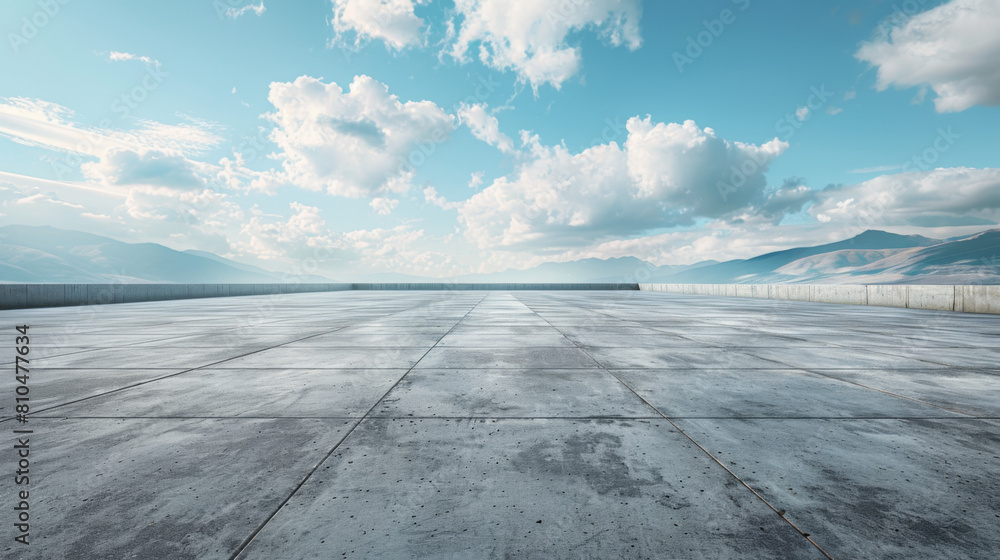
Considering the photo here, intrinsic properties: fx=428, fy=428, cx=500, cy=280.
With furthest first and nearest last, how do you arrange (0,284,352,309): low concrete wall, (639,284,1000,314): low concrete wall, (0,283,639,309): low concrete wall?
(0,283,639,309): low concrete wall, (0,284,352,309): low concrete wall, (639,284,1000,314): low concrete wall

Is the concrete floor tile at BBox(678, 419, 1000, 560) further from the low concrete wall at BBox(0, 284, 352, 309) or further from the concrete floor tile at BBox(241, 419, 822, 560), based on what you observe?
the low concrete wall at BBox(0, 284, 352, 309)

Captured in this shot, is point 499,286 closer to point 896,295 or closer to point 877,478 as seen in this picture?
point 896,295

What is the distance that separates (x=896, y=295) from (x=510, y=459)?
26.3 metres

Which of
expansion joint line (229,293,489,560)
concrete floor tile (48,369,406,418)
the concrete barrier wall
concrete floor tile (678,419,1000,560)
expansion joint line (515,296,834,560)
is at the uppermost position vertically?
the concrete barrier wall

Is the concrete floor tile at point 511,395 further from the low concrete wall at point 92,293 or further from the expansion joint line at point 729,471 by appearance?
the low concrete wall at point 92,293

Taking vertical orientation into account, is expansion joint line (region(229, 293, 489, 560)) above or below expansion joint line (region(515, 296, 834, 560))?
above

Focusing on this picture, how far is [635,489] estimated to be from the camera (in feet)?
8.77

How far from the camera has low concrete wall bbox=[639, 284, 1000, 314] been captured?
17031 mm

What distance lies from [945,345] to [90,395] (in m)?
14.0

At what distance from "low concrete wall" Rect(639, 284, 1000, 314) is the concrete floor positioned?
1521 centimetres

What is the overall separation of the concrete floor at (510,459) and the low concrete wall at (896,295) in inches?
599

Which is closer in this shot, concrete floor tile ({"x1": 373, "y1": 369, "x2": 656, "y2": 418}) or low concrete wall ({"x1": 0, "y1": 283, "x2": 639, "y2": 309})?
concrete floor tile ({"x1": 373, "y1": 369, "x2": 656, "y2": 418})

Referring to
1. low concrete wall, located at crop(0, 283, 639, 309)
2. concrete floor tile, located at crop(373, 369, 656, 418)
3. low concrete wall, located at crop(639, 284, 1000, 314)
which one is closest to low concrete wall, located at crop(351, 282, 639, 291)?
low concrete wall, located at crop(0, 283, 639, 309)

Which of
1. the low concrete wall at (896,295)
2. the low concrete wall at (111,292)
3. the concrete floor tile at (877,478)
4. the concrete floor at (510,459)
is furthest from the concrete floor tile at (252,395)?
the low concrete wall at (896,295)
